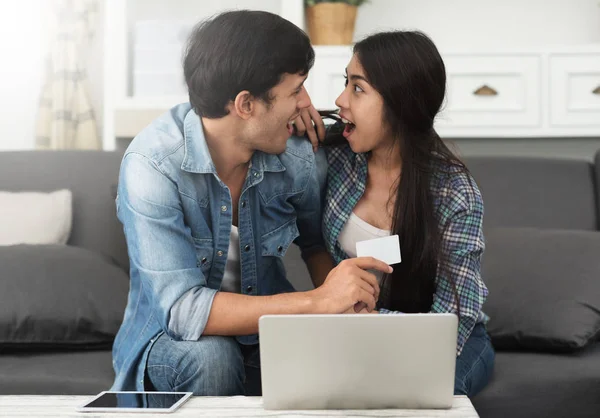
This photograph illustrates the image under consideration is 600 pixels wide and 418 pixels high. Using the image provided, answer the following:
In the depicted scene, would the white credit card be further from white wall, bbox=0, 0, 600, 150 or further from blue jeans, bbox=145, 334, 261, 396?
white wall, bbox=0, 0, 600, 150

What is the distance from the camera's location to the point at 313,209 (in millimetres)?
1805

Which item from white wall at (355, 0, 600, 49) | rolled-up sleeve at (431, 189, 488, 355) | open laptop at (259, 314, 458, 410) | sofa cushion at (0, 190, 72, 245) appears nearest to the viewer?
open laptop at (259, 314, 458, 410)

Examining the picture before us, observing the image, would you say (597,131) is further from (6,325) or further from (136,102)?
(6,325)

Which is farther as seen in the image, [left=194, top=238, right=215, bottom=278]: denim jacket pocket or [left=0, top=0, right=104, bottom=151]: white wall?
[left=0, top=0, right=104, bottom=151]: white wall

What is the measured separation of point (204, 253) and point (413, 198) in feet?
1.45

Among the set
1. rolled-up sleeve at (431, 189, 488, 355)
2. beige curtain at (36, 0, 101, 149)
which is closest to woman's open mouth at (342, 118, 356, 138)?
rolled-up sleeve at (431, 189, 488, 355)

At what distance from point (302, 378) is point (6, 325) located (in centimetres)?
103

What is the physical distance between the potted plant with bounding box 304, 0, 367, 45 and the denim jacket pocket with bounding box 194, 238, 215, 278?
4.60ft

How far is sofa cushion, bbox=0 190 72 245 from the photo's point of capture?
Result: 2.19 metres

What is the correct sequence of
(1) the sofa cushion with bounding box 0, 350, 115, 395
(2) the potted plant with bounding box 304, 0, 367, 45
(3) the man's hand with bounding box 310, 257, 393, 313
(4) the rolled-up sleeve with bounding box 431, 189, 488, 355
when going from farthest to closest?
(2) the potted plant with bounding box 304, 0, 367, 45 < (1) the sofa cushion with bounding box 0, 350, 115, 395 < (4) the rolled-up sleeve with bounding box 431, 189, 488, 355 < (3) the man's hand with bounding box 310, 257, 393, 313

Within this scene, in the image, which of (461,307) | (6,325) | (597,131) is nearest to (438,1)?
(597,131)

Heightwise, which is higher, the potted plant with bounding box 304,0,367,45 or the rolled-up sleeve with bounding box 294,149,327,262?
the potted plant with bounding box 304,0,367,45

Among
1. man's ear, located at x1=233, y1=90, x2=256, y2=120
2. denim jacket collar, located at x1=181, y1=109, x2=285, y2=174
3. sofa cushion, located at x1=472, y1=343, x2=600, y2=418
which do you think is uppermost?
man's ear, located at x1=233, y1=90, x2=256, y2=120

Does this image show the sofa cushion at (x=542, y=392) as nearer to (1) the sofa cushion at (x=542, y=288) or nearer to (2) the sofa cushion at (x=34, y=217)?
(1) the sofa cushion at (x=542, y=288)
